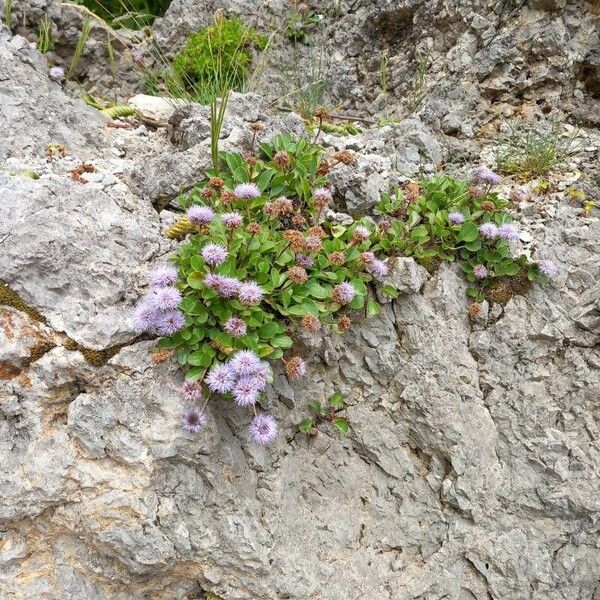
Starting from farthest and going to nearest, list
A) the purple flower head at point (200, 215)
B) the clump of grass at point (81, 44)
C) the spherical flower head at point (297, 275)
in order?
the clump of grass at point (81, 44) < the purple flower head at point (200, 215) < the spherical flower head at point (297, 275)

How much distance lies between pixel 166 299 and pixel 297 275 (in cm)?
74

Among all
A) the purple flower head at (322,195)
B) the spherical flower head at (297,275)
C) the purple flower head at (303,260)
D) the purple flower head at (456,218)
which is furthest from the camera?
the purple flower head at (456,218)

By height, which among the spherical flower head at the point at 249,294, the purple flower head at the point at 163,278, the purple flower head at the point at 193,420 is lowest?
the purple flower head at the point at 193,420

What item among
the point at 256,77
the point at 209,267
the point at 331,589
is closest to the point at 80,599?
the point at 331,589

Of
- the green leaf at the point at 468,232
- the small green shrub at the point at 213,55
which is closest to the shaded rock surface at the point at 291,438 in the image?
the green leaf at the point at 468,232

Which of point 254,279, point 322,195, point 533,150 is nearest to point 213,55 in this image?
point 322,195

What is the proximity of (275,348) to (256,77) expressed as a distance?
3.96 metres

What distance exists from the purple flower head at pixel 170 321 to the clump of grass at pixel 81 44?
4.36 meters

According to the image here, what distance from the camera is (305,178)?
3.93 m

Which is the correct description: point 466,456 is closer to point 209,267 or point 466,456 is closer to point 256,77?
point 209,267

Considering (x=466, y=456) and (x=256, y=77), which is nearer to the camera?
(x=466, y=456)

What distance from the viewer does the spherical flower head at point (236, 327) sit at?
3.10m

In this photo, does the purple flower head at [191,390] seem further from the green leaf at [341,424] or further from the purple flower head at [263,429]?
the green leaf at [341,424]

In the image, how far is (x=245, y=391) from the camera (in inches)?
120
